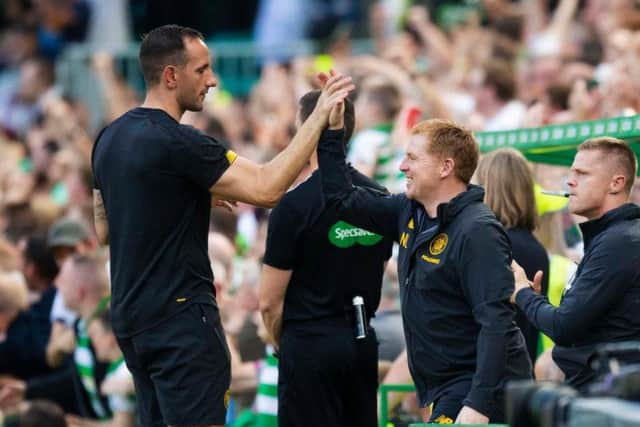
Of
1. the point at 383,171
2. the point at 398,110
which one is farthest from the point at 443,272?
the point at 398,110

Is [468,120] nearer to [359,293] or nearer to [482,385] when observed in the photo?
[359,293]

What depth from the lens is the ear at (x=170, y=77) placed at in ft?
21.2

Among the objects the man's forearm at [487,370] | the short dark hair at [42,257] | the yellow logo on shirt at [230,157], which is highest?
the yellow logo on shirt at [230,157]

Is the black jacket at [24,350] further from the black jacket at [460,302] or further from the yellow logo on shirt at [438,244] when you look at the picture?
the yellow logo on shirt at [438,244]

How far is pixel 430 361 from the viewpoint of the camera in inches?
255

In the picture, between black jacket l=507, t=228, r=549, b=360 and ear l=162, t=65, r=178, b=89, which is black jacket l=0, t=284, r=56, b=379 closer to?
black jacket l=507, t=228, r=549, b=360

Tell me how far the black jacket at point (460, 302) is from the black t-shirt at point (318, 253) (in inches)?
19.1

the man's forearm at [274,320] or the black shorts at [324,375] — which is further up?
the man's forearm at [274,320]

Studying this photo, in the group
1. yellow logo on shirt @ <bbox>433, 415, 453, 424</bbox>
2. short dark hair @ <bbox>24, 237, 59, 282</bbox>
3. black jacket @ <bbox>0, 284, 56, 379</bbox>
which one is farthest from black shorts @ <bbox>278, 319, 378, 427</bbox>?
short dark hair @ <bbox>24, 237, 59, 282</bbox>

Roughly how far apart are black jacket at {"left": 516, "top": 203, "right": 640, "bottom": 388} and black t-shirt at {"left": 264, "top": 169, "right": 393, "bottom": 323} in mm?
1045

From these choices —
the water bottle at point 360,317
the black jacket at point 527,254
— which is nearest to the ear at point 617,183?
the black jacket at point 527,254

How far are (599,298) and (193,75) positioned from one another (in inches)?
73.0

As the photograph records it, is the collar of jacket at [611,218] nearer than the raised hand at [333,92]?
Yes

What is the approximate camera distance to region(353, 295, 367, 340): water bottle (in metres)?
7.23
